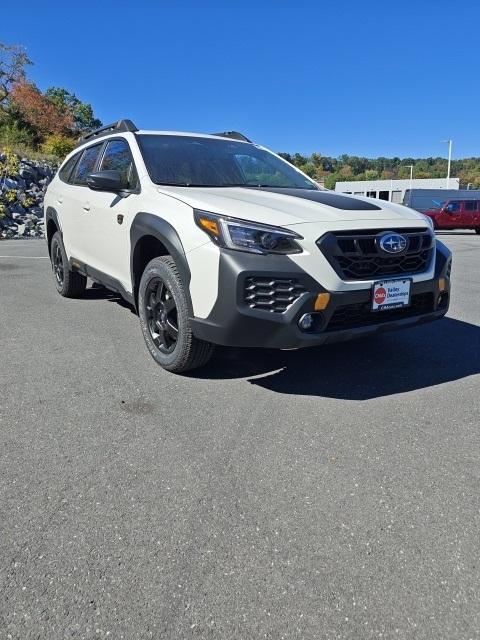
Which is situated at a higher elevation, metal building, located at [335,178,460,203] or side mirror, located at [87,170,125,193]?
metal building, located at [335,178,460,203]

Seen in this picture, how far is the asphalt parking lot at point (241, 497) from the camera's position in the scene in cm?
166

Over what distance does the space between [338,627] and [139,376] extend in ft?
7.78

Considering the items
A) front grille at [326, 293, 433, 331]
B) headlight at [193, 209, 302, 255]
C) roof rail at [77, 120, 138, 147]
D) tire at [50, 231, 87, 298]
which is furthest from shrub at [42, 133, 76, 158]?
front grille at [326, 293, 433, 331]

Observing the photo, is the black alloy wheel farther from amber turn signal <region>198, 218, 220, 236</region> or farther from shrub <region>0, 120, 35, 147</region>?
shrub <region>0, 120, 35, 147</region>

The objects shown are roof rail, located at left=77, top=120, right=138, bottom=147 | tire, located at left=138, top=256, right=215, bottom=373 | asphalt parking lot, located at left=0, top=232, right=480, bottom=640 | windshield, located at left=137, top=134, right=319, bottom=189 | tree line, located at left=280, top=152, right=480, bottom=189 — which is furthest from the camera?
tree line, located at left=280, top=152, right=480, bottom=189

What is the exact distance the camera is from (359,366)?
3.90 m

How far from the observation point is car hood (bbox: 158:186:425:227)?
3.03 m

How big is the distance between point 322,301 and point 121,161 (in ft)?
7.96

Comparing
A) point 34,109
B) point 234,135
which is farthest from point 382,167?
point 234,135

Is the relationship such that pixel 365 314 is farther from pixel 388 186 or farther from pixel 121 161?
pixel 388 186

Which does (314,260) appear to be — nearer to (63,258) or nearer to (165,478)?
(165,478)

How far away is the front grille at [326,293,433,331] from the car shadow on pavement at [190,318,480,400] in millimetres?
501

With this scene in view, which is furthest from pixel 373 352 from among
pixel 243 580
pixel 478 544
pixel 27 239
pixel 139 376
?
pixel 27 239

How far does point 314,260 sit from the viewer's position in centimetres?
295
